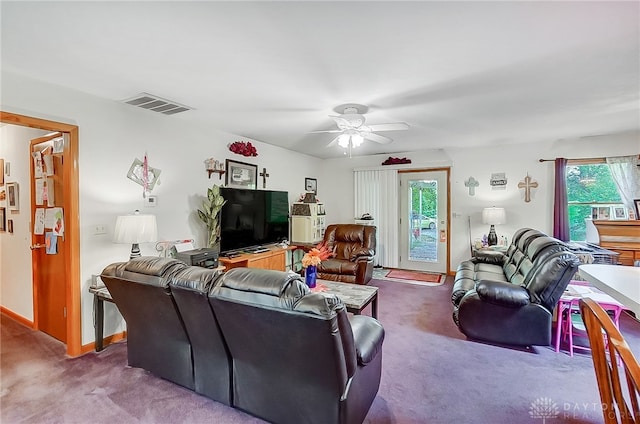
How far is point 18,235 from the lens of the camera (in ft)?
11.6

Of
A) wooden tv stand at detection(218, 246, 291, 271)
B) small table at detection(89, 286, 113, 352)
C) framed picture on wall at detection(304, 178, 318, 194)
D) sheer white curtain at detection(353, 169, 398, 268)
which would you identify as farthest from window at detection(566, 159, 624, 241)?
small table at detection(89, 286, 113, 352)

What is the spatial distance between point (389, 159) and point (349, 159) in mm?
906

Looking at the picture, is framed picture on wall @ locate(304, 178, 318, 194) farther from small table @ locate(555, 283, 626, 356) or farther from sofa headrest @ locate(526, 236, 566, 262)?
small table @ locate(555, 283, 626, 356)

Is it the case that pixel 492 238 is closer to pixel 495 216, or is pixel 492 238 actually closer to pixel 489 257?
pixel 495 216

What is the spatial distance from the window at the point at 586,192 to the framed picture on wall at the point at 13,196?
7.46m

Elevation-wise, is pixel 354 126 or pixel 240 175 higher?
pixel 354 126

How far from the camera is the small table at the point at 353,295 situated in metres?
2.68

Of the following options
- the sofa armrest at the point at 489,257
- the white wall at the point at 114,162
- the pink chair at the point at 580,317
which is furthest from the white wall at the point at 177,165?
the pink chair at the point at 580,317

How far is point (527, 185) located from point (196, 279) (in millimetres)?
5325

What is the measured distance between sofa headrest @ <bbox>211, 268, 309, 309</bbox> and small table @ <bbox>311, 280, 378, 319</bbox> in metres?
1.24

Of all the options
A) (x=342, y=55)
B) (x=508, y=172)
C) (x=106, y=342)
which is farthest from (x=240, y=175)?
(x=508, y=172)

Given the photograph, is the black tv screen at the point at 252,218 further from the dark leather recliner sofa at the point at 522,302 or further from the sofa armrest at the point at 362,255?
the dark leather recliner sofa at the point at 522,302

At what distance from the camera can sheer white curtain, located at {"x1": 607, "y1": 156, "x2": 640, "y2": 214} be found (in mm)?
4316

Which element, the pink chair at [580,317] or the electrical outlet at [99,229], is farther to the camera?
the electrical outlet at [99,229]
